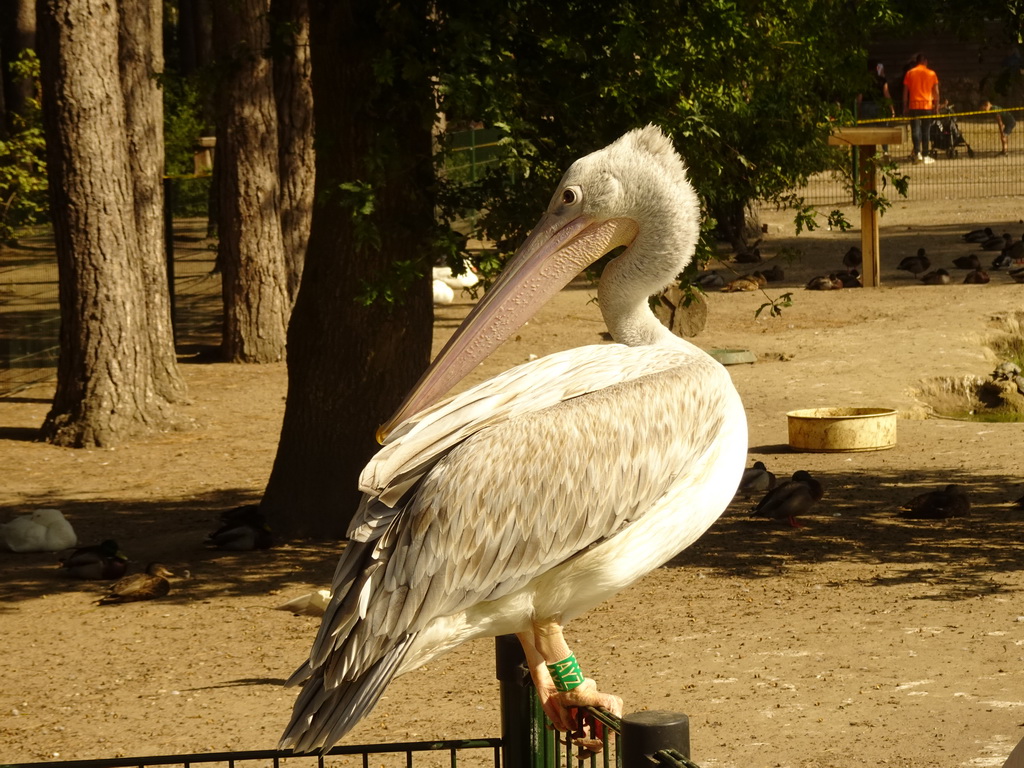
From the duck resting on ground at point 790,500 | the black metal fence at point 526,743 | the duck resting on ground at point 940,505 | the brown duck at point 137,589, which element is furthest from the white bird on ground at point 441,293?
the black metal fence at point 526,743

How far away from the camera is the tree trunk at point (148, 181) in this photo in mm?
11766

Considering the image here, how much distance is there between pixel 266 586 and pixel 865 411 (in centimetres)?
461

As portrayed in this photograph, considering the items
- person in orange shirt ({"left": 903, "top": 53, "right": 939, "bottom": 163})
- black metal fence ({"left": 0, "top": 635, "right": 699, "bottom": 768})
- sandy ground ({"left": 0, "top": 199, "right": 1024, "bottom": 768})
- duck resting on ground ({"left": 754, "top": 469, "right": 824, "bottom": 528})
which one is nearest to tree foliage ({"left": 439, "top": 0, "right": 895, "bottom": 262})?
duck resting on ground ({"left": 754, "top": 469, "right": 824, "bottom": 528})

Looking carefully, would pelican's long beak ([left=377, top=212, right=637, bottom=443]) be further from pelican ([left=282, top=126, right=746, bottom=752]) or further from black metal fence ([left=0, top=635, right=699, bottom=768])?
black metal fence ([left=0, top=635, right=699, bottom=768])

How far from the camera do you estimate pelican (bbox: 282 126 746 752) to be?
2.87 meters

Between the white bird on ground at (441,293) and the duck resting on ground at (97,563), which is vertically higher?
the white bird on ground at (441,293)

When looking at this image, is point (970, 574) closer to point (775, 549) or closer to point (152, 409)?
point (775, 549)

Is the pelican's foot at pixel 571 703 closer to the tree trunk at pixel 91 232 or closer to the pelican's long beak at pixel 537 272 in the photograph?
the pelican's long beak at pixel 537 272

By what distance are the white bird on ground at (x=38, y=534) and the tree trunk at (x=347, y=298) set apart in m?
1.19

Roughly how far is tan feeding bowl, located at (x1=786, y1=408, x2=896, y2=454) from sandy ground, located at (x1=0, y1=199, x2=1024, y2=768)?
12 centimetres

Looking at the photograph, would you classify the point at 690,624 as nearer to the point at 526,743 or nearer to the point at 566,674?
the point at 526,743

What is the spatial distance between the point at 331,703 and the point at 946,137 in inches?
1062

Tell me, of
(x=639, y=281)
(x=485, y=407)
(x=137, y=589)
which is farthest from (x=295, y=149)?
(x=485, y=407)

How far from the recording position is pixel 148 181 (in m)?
12.1
